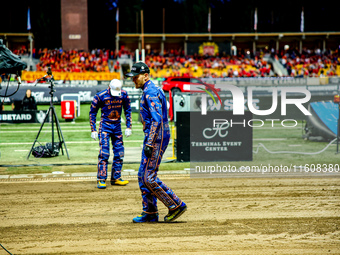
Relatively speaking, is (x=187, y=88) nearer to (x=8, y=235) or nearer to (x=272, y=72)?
(x=272, y=72)

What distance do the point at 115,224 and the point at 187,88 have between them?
22.5 m

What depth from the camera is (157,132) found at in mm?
5492

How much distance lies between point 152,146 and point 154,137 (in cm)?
12

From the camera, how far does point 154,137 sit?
18.0 feet

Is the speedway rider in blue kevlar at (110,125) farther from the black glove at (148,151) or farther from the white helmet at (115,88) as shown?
the black glove at (148,151)

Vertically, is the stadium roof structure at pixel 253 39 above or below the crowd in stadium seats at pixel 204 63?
above

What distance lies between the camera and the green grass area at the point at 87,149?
34.5 feet

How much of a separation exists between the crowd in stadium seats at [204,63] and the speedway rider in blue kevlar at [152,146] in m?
33.3

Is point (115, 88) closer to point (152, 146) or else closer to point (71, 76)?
point (152, 146)

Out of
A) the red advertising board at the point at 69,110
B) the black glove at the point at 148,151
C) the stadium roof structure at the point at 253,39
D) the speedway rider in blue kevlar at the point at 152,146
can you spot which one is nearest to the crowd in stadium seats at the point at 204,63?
the stadium roof structure at the point at 253,39

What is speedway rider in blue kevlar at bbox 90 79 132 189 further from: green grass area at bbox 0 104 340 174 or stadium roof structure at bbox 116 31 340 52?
stadium roof structure at bbox 116 31 340 52

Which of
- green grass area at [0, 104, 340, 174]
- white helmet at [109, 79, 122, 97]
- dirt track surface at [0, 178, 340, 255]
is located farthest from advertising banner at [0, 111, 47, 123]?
white helmet at [109, 79, 122, 97]

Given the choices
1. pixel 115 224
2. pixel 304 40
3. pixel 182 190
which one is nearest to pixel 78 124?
pixel 182 190

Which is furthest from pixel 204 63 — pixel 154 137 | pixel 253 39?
pixel 154 137
